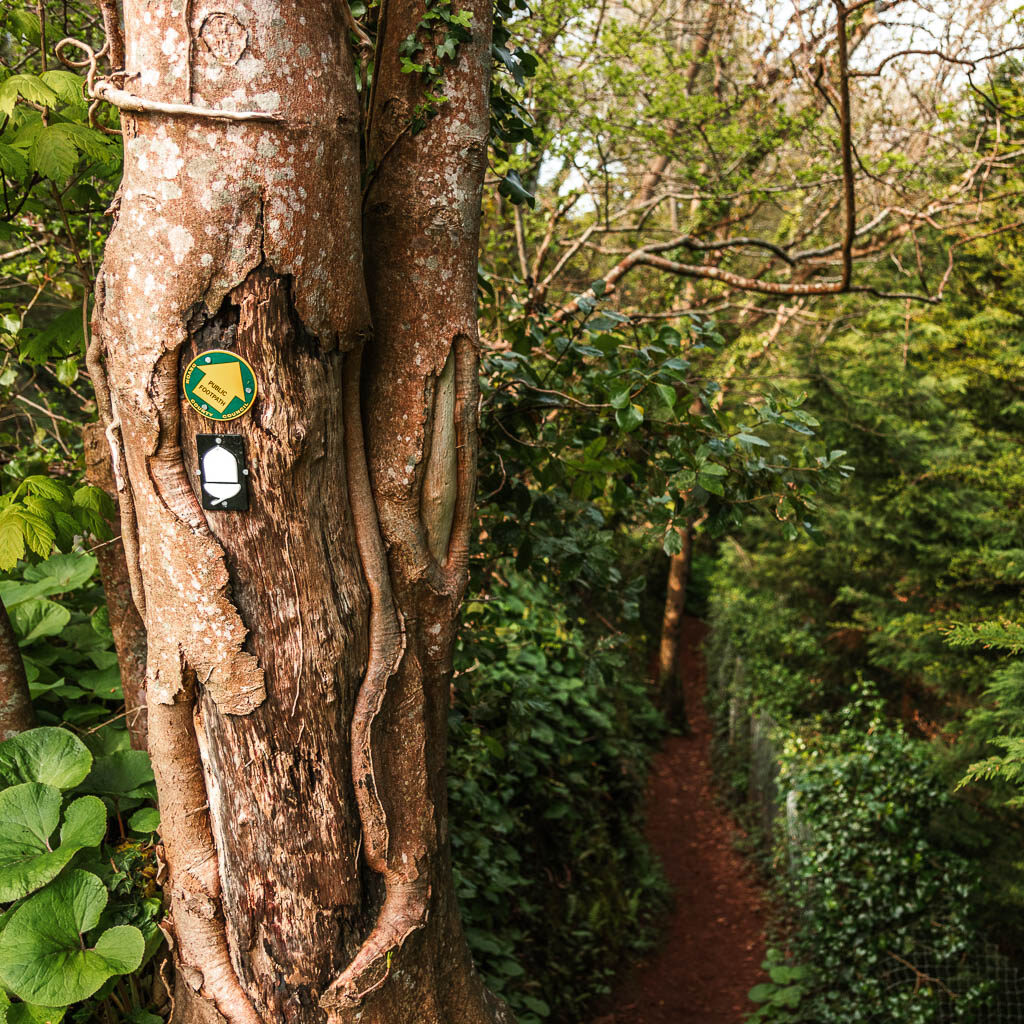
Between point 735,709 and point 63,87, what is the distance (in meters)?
9.98

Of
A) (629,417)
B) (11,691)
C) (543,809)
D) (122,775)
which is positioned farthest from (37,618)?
(543,809)

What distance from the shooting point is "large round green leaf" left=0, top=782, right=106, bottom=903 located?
2021mm

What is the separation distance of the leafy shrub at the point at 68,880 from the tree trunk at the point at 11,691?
0.20 m

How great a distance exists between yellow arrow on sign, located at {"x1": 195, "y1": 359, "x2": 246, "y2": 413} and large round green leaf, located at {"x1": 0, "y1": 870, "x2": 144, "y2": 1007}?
1345mm

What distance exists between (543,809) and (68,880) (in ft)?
13.6

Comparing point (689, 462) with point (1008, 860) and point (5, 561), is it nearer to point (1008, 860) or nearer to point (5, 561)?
point (5, 561)

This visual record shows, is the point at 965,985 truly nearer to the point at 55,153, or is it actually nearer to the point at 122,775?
the point at 122,775

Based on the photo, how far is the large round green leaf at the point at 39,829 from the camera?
2.02 meters

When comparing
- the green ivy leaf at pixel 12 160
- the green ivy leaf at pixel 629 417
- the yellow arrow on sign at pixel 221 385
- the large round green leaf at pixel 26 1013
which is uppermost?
the green ivy leaf at pixel 12 160

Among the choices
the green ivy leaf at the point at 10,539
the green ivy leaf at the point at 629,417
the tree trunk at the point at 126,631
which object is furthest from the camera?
the green ivy leaf at the point at 629,417

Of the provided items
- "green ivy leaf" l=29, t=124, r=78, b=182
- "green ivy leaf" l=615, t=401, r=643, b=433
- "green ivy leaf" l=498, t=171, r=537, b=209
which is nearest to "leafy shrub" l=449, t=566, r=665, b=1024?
"green ivy leaf" l=615, t=401, r=643, b=433

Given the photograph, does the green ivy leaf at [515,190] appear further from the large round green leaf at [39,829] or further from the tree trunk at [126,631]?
the large round green leaf at [39,829]

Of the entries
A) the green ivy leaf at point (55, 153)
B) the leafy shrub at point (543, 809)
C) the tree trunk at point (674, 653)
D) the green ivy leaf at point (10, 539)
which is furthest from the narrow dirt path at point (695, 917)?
the green ivy leaf at point (55, 153)

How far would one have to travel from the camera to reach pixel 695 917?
7.25 m
